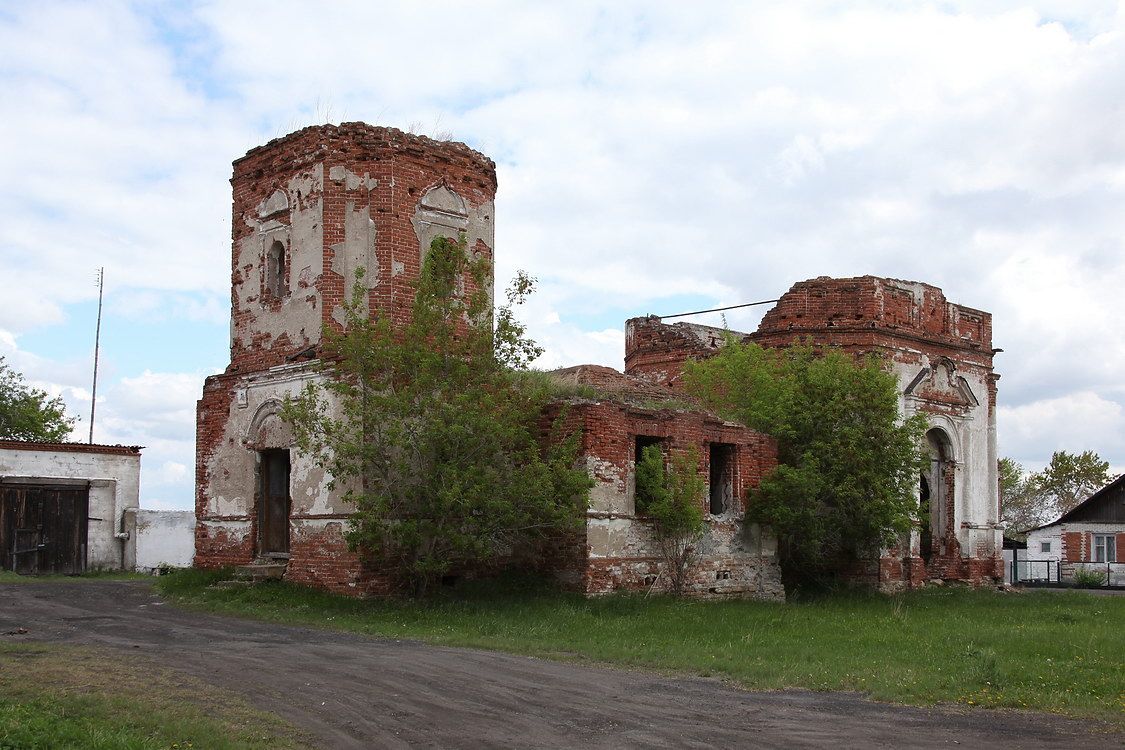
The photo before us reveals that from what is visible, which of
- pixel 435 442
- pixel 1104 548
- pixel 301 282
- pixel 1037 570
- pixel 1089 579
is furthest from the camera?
pixel 1037 570

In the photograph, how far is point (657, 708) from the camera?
31.7ft

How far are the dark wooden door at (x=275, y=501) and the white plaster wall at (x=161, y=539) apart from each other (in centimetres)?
875

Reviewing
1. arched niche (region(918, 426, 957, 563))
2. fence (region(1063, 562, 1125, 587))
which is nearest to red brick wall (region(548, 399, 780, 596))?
arched niche (region(918, 426, 957, 563))

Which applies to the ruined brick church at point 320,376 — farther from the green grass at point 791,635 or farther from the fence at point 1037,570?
the fence at point 1037,570

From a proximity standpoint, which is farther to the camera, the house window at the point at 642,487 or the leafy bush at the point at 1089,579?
the leafy bush at the point at 1089,579

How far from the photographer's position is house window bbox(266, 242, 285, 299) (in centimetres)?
1994

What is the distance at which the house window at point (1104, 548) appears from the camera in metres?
39.7

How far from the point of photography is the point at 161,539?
2805 cm

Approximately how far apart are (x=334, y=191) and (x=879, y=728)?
1313cm

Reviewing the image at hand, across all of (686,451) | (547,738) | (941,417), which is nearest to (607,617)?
(686,451)

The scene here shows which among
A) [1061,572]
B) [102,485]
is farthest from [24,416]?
[1061,572]

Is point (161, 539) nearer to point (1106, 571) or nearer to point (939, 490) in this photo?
point (939, 490)

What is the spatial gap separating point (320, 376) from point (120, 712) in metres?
10.2

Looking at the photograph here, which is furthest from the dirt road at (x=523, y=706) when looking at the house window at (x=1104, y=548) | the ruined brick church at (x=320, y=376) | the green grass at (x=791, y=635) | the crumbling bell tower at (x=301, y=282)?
the house window at (x=1104, y=548)
